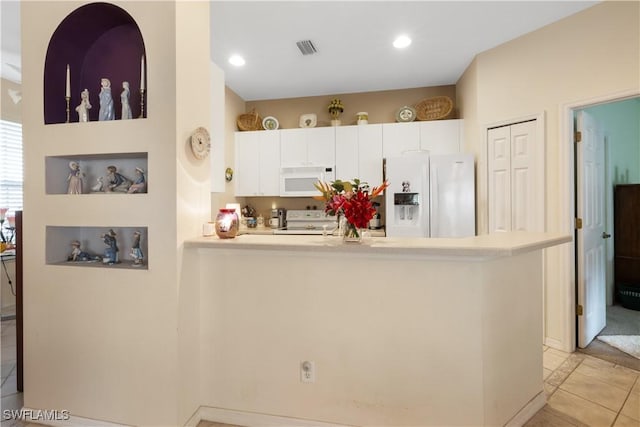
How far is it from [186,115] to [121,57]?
0.70 m

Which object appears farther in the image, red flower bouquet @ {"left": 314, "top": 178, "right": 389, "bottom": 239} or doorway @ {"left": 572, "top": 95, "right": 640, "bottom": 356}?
doorway @ {"left": 572, "top": 95, "right": 640, "bottom": 356}

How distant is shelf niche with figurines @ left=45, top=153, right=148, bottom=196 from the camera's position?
1.88 meters

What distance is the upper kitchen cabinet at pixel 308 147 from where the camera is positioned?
4195 mm

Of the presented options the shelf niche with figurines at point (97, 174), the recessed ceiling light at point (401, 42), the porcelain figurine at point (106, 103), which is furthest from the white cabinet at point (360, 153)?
the porcelain figurine at point (106, 103)

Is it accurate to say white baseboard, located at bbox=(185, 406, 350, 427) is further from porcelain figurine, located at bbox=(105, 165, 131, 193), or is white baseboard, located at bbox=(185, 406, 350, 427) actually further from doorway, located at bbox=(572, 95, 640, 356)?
doorway, located at bbox=(572, 95, 640, 356)

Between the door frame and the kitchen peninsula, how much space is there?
1088 mm

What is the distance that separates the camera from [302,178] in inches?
167

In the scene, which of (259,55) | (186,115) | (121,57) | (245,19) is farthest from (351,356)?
(259,55)

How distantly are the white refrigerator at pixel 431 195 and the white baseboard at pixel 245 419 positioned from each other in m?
2.36

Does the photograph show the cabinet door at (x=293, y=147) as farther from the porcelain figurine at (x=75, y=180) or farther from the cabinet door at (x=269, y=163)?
the porcelain figurine at (x=75, y=180)

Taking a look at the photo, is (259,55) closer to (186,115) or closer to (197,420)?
(186,115)

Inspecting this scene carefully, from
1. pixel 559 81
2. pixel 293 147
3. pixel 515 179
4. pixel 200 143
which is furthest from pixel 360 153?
pixel 200 143

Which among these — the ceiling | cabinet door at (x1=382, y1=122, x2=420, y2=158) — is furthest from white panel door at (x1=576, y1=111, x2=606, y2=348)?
cabinet door at (x1=382, y1=122, x2=420, y2=158)

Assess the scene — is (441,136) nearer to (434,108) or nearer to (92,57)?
(434,108)
